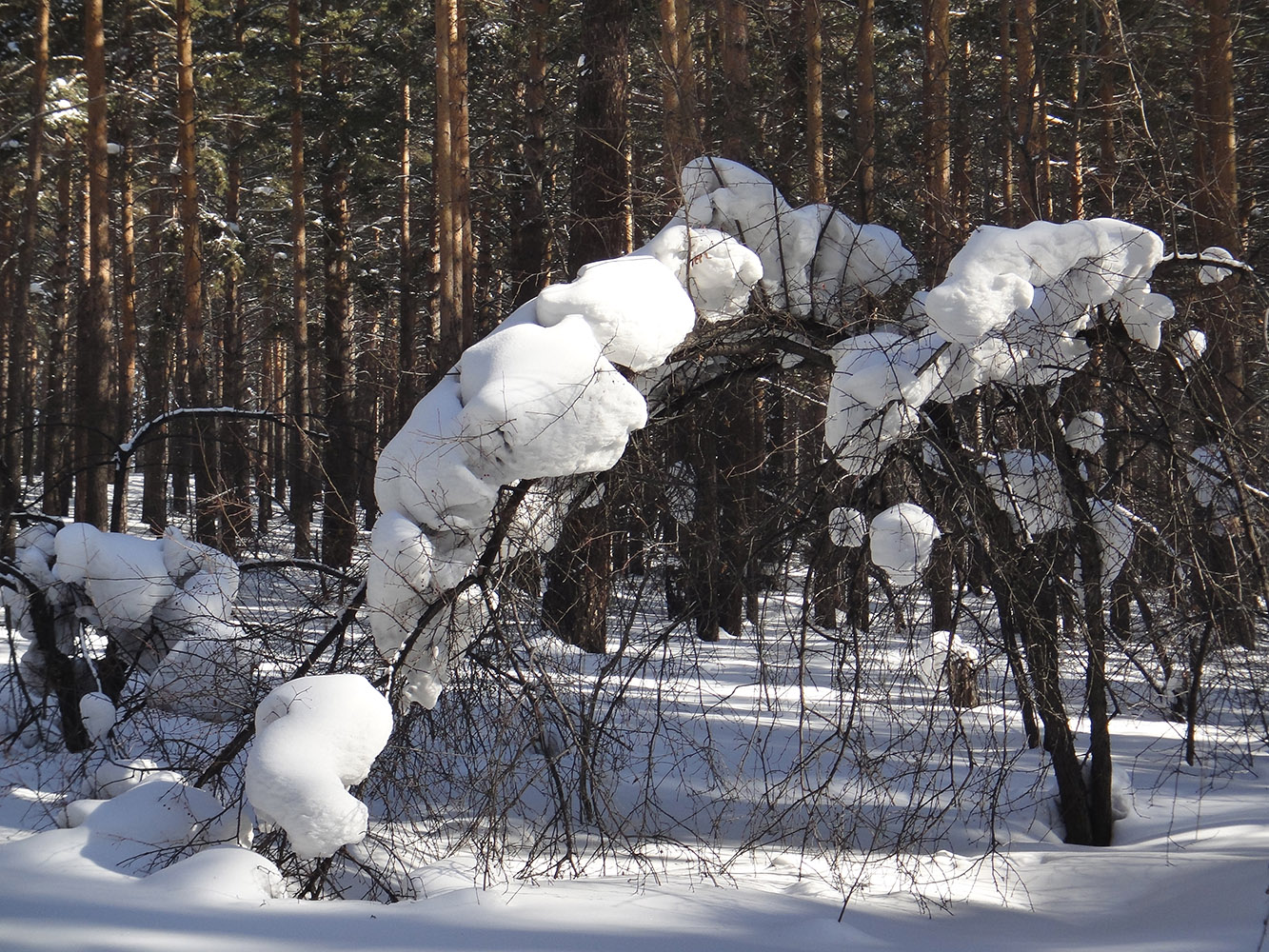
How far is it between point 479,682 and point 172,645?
2.25 metres

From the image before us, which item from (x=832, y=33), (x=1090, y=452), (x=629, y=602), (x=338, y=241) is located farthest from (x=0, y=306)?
(x=1090, y=452)

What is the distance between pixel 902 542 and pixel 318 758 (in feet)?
7.33

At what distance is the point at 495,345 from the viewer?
3881 mm

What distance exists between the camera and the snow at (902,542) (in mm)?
4125

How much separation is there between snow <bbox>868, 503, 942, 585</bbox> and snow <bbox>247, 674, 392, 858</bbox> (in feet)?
6.26

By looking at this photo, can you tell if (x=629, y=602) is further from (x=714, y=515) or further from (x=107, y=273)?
(x=107, y=273)

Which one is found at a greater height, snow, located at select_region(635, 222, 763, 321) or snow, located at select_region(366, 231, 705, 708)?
snow, located at select_region(635, 222, 763, 321)

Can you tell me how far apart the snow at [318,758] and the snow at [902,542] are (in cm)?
191

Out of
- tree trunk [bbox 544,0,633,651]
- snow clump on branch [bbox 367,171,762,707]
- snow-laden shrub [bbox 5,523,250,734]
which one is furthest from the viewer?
tree trunk [bbox 544,0,633,651]

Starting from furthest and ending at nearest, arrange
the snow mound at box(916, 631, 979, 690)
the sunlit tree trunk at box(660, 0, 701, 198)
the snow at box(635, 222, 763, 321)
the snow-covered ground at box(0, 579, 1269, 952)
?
1. the sunlit tree trunk at box(660, 0, 701, 198)
2. the snow at box(635, 222, 763, 321)
3. the snow mound at box(916, 631, 979, 690)
4. the snow-covered ground at box(0, 579, 1269, 952)

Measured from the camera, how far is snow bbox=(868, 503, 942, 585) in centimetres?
412

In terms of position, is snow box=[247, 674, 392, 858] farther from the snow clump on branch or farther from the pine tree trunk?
the pine tree trunk

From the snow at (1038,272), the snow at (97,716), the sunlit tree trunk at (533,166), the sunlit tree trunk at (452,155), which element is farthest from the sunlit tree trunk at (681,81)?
the snow at (97,716)

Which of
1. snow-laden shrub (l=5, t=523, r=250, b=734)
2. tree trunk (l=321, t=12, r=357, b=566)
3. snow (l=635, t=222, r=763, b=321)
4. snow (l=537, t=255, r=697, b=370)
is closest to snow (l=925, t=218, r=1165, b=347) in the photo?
snow (l=635, t=222, r=763, b=321)
